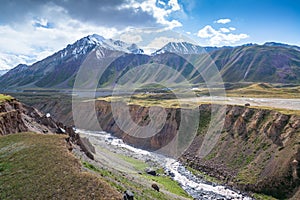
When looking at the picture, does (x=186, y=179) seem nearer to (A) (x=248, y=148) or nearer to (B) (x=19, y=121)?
(A) (x=248, y=148)

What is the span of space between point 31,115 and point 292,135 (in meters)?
52.3

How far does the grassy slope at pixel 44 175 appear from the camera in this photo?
2164cm

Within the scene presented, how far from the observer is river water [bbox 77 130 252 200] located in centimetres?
4750

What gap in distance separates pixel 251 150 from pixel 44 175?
4486 cm

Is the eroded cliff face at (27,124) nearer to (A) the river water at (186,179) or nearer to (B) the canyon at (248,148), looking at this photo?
(A) the river water at (186,179)

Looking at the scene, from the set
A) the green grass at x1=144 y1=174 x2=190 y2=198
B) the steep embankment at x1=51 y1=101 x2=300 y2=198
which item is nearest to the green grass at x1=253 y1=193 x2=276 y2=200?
the steep embankment at x1=51 y1=101 x2=300 y2=198

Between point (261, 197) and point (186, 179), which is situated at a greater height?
point (261, 197)

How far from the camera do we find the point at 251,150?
187 feet

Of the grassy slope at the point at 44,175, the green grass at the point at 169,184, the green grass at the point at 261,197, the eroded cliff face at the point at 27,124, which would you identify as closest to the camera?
the grassy slope at the point at 44,175

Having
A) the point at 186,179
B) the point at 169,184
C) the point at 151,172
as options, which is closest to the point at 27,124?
the point at 151,172

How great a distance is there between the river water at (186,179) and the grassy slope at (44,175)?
28596mm

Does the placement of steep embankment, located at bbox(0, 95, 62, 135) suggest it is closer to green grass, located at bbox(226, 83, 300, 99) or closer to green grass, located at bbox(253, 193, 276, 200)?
green grass, located at bbox(253, 193, 276, 200)

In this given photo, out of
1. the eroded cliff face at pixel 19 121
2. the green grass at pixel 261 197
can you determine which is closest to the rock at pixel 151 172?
the green grass at pixel 261 197

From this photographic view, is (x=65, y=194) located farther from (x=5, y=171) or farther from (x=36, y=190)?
(x=5, y=171)
